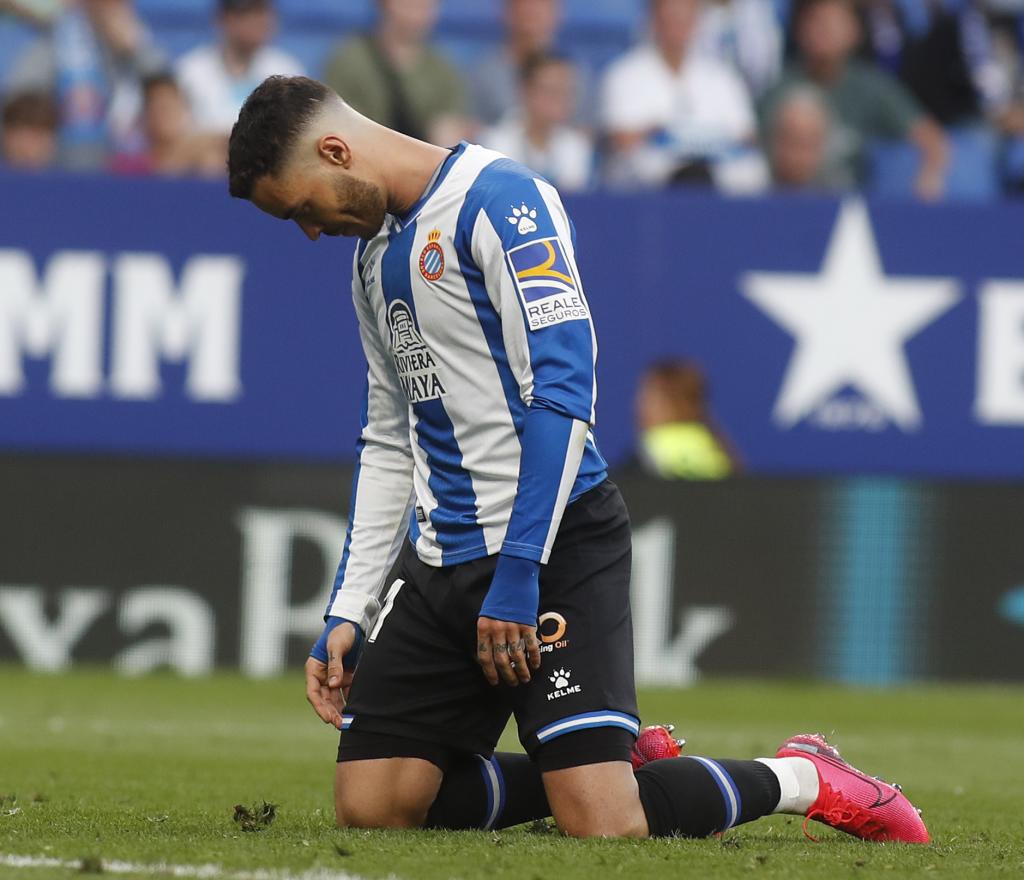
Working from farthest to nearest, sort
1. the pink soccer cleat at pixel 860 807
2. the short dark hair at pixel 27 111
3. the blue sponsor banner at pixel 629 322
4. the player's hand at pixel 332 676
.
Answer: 1. the short dark hair at pixel 27 111
2. the blue sponsor banner at pixel 629 322
3. the player's hand at pixel 332 676
4. the pink soccer cleat at pixel 860 807

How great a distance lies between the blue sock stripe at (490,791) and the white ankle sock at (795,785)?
2.18ft

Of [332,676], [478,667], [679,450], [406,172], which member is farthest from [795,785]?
[679,450]

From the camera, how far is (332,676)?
493 centimetres

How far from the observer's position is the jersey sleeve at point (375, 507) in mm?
4992

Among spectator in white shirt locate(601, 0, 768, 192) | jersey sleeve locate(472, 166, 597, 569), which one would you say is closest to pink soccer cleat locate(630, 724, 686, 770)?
jersey sleeve locate(472, 166, 597, 569)

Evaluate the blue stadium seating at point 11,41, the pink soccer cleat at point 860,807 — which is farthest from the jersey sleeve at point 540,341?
the blue stadium seating at point 11,41

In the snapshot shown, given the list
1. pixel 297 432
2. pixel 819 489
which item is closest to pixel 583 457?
pixel 819 489

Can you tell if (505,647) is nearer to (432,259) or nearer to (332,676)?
(332,676)

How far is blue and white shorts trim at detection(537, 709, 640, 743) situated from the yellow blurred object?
5892 mm

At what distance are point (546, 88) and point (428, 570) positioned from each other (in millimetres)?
7652

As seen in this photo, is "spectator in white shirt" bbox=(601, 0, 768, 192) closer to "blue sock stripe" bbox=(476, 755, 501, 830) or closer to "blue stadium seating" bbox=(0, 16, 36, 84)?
"blue stadium seating" bbox=(0, 16, 36, 84)

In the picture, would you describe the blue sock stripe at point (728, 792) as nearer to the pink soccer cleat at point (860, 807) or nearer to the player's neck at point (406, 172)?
the pink soccer cleat at point (860, 807)

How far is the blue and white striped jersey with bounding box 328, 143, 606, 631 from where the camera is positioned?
14.1 feet

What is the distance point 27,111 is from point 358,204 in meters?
7.70
